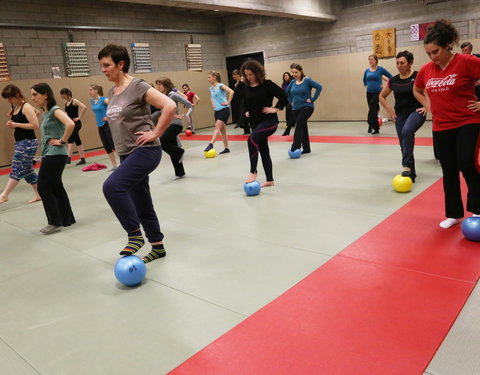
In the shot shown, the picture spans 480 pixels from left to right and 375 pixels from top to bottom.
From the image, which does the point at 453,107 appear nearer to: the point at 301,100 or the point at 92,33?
the point at 301,100

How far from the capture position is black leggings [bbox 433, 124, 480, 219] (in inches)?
127

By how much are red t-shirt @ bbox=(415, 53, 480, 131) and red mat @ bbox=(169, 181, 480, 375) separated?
3.14 ft

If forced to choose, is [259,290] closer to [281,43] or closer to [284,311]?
[284,311]

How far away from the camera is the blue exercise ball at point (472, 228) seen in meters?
3.19

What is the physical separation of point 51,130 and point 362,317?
3.64 metres

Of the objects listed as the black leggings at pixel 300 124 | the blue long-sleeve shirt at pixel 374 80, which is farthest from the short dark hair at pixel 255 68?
the blue long-sleeve shirt at pixel 374 80

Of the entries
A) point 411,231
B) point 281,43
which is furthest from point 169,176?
point 281,43

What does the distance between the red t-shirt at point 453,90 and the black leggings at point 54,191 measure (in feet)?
12.3

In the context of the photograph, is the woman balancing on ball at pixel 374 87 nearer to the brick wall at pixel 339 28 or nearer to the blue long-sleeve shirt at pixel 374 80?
the blue long-sleeve shirt at pixel 374 80

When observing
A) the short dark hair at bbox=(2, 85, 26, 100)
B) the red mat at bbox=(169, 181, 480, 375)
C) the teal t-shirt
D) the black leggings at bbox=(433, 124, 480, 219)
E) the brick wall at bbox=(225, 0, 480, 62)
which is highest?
the brick wall at bbox=(225, 0, 480, 62)

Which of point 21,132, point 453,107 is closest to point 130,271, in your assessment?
point 453,107

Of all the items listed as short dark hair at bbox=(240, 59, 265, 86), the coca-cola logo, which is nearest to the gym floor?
the coca-cola logo

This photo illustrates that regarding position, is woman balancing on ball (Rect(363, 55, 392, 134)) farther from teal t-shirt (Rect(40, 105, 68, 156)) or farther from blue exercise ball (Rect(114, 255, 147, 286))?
blue exercise ball (Rect(114, 255, 147, 286))

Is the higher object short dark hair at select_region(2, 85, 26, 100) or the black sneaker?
short dark hair at select_region(2, 85, 26, 100)
